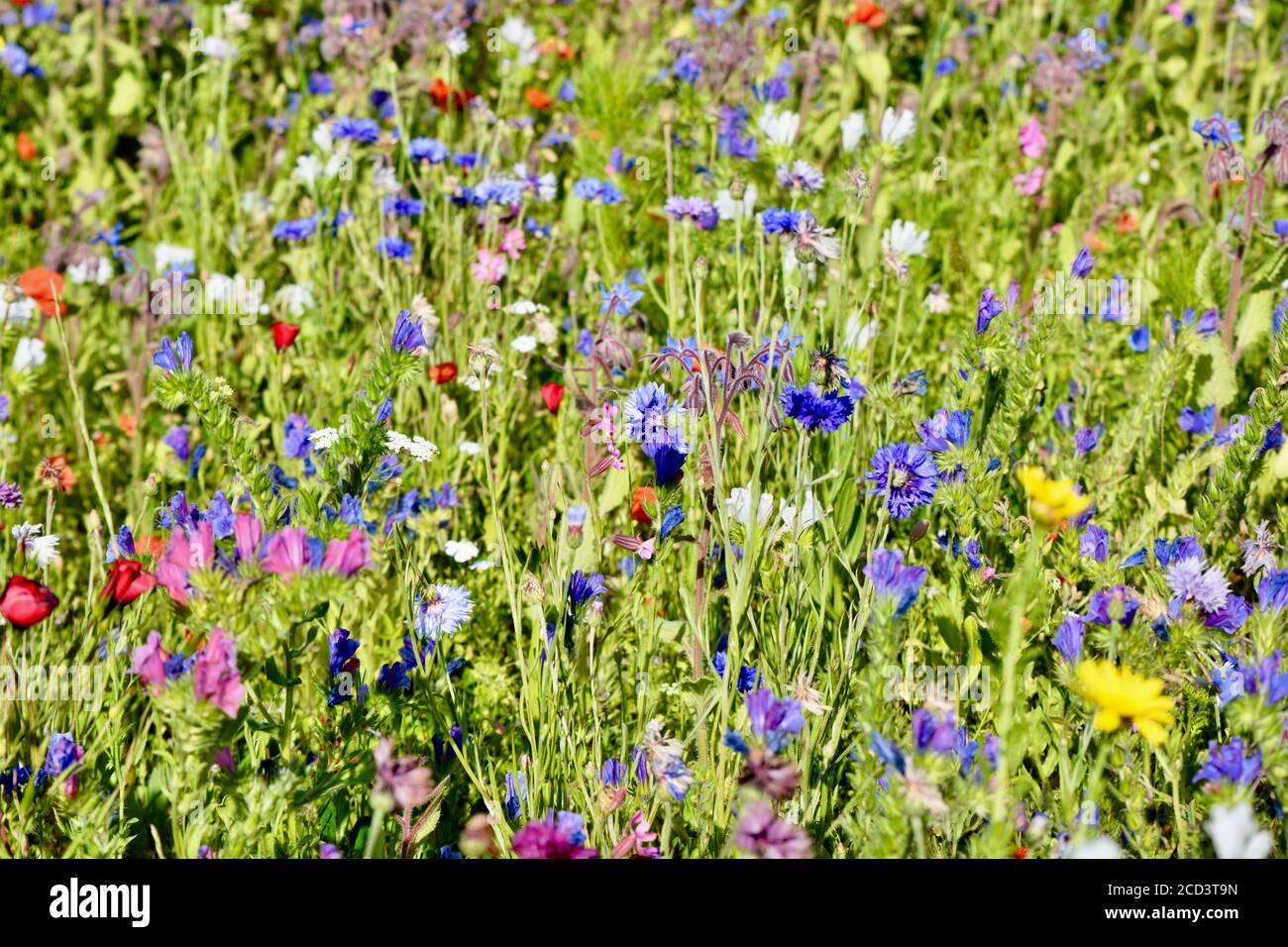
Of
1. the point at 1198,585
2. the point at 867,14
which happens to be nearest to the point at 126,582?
the point at 1198,585

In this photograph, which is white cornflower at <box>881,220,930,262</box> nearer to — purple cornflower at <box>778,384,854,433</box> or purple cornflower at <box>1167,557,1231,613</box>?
purple cornflower at <box>778,384,854,433</box>

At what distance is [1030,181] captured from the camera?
3238 millimetres

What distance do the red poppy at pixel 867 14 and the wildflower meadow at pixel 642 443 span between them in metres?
0.09

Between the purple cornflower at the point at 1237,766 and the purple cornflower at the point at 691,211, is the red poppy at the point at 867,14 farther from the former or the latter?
the purple cornflower at the point at 1237,766

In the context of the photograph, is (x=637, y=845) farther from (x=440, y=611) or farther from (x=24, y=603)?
(x=24, y=603)

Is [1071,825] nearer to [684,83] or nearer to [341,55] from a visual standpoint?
[684,83]

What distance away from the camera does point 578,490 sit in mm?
2141

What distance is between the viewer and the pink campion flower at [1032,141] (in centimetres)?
333

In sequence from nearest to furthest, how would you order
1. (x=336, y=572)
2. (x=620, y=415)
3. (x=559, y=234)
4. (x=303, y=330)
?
(x=336, y=572) < (x=620, y=415) < (x=303, y=330) < (x=559, y=234)

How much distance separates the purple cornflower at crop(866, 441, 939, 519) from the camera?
1.70m

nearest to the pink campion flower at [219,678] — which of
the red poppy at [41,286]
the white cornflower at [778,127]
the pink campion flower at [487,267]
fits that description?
the red poppy at [41,286]

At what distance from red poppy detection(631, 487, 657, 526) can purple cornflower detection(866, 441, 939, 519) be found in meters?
0.33

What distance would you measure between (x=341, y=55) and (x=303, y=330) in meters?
1.62

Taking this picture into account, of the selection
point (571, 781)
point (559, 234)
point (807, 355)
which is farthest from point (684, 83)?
point (571, 781)
